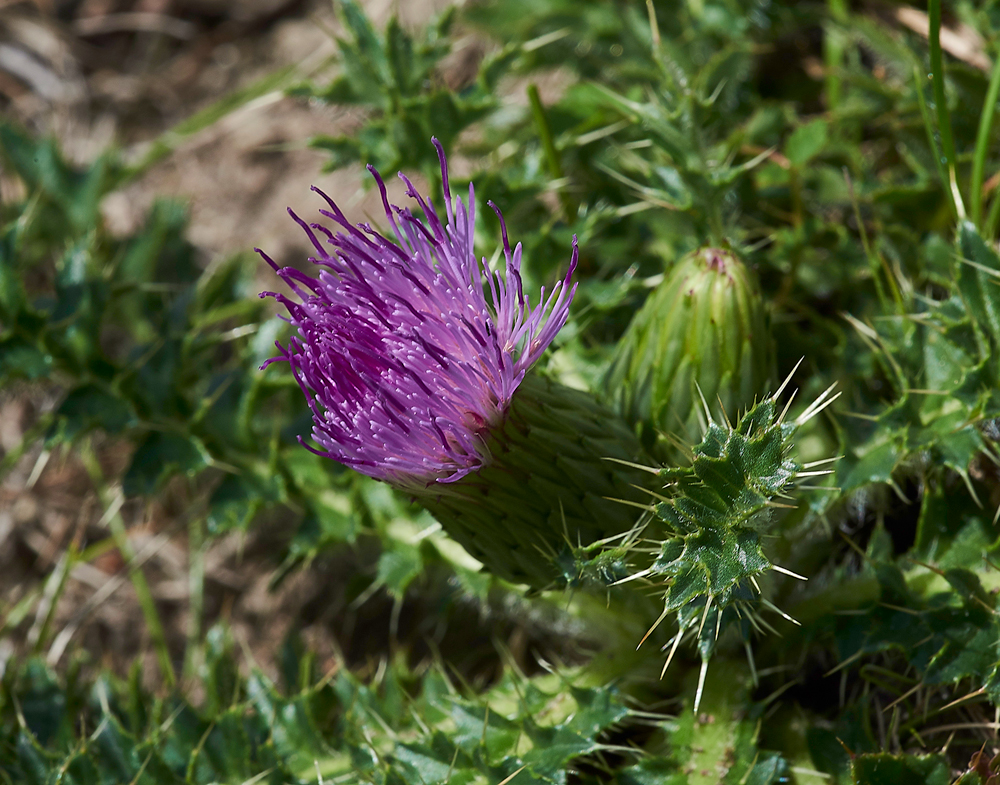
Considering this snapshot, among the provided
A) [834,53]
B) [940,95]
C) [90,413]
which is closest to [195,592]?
[90,413]

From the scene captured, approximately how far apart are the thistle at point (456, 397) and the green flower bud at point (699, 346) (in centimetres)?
20

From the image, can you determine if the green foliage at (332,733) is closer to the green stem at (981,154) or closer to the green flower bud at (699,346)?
the green flower bud at (699,346)

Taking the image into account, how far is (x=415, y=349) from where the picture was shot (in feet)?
7.15

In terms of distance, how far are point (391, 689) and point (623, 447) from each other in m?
1.38

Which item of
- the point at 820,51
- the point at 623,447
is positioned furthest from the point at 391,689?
the point at 820,51

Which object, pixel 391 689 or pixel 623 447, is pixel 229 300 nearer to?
pixel 391 689

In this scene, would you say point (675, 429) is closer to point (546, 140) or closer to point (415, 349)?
point (415, 349)

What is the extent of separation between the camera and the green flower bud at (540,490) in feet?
7.32

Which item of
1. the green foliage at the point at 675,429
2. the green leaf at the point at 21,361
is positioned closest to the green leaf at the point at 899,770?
the green foliage at the point at 675,429

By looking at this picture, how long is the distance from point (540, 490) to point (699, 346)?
1.98 ft

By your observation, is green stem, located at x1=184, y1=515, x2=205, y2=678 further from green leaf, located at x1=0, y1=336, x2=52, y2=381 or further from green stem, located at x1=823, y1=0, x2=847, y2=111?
green stem, located at x1=823, y1=0, x2=847, y2=111

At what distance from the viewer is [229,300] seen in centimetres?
428

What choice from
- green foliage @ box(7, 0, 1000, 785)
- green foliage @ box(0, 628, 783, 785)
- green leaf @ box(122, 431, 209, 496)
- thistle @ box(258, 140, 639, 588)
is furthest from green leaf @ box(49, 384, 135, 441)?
thistle @ box(258, 140, 639, 588)

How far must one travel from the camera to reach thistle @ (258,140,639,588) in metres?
2.13
